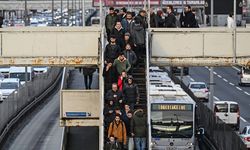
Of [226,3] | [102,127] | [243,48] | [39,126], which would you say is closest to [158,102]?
[243,48]

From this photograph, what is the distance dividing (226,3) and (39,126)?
17.4 m

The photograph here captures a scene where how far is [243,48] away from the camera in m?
37.3

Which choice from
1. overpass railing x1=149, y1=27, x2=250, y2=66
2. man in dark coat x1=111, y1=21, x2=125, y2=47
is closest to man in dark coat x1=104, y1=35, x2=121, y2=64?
man in dark coat x1=111, y1=21, x2=125, y2=47

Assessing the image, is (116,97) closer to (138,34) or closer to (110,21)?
(138,34)

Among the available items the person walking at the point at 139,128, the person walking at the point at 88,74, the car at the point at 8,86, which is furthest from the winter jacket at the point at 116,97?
the car at the point at 8,86

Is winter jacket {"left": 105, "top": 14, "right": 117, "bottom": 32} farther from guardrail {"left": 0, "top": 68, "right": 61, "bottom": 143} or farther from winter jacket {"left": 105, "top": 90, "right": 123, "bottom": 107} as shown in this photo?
guardrail {"left": 0, "top": 68, "right": 61, "bottom": 143}

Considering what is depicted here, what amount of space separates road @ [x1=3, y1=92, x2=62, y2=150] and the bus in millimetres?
6569

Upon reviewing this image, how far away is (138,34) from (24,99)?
24.8 m

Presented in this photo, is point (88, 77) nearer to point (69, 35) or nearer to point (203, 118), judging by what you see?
point (203, 118)

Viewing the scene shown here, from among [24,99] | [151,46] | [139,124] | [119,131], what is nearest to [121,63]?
[139,124]

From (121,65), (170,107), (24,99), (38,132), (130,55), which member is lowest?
(38,132)

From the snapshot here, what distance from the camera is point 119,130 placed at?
96.3ft

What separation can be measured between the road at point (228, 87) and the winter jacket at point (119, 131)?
2952 cm

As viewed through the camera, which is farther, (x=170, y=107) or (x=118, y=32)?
(x=170, y=107)
